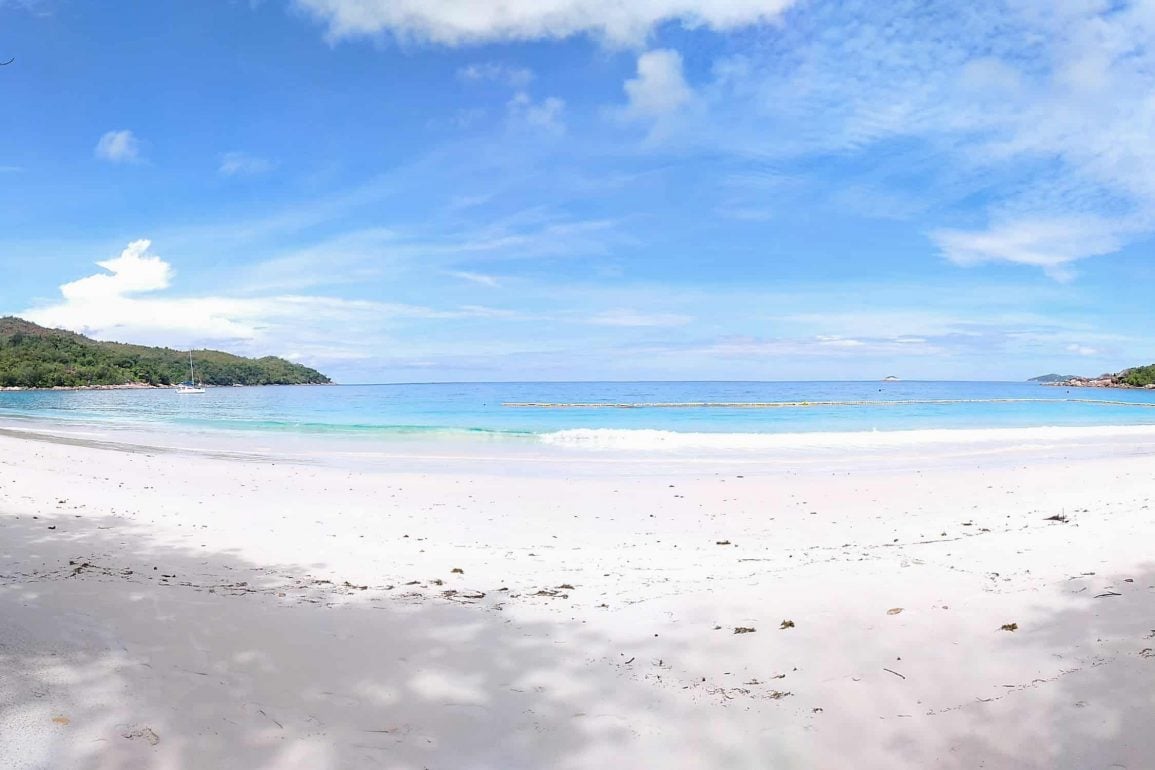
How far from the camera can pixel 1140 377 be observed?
10438 cm

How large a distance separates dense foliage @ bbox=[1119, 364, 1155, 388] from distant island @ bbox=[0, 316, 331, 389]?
169 metres

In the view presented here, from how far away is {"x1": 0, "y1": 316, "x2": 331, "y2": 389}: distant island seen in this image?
114812 mm

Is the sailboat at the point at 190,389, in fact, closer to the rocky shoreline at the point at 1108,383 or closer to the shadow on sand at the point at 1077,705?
the shadow on sand at the point at 1077,705

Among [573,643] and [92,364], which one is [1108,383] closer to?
[573,643]

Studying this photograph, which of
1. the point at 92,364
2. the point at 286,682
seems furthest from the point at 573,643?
the point at 92,364

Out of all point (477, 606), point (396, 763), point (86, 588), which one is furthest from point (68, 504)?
point (396, 763)

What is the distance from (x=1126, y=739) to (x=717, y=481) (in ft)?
34.8

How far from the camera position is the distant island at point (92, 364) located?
11481cm

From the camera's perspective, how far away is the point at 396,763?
3086 mm

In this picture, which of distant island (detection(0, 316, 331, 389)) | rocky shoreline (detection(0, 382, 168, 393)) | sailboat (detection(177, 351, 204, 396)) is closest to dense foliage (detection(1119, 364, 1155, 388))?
sailboat (detection(177, 351, 204, 396))

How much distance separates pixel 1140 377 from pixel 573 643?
5230 inches

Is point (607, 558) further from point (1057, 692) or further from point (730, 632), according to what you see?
point (1057, 692)

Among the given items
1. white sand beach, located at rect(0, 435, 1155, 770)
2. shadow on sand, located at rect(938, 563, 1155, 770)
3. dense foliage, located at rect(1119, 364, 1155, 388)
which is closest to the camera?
shadow on sand, located at rect(938, 563, 1155, 770)

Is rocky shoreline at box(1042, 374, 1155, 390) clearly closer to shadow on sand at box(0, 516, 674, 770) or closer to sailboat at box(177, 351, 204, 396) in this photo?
shadow on sand at box(0, 516, 674, 770)
